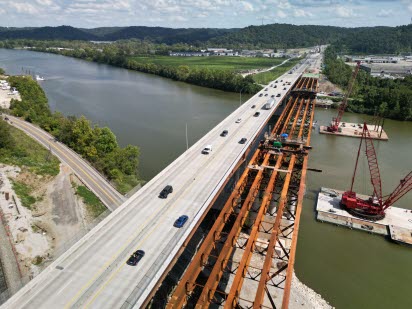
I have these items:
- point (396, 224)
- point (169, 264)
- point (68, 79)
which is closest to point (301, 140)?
point (396, 224)

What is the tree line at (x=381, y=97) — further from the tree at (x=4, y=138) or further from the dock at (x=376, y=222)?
the tree at (x=4, y=138)

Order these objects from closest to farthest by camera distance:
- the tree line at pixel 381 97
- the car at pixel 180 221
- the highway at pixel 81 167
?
the car at pixel 180 221 → the highway at pixel 81 167 → the tree line at pixel 381 97

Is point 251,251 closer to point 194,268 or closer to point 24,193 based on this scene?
point 194,268

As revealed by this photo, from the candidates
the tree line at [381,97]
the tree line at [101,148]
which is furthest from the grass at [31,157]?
the tree line at [381,97]

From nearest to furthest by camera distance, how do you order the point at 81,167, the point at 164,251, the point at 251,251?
1. the point at 164,251
2. the point at 251,251
3. the point at 81,167

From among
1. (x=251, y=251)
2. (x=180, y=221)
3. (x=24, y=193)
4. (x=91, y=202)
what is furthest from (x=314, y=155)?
(x=24, y=193)

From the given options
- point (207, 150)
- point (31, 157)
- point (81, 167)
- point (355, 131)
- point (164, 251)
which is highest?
point (207, 150)
